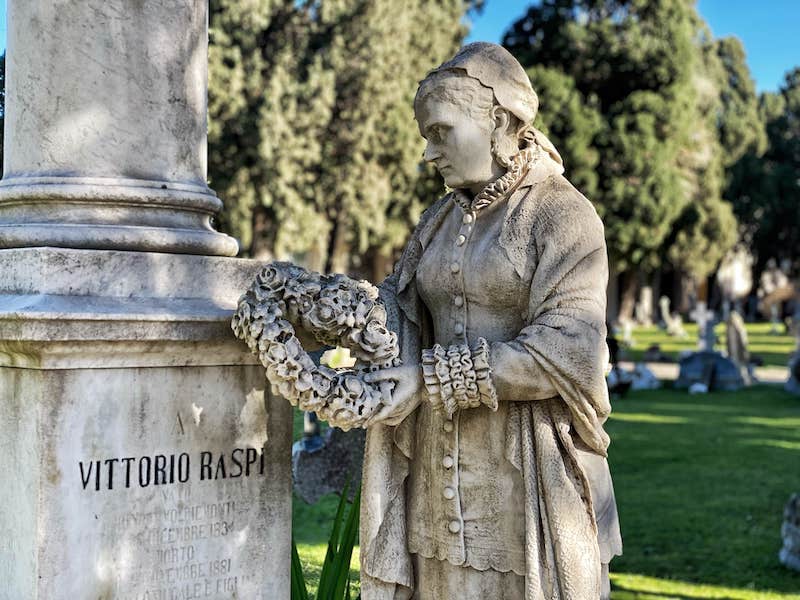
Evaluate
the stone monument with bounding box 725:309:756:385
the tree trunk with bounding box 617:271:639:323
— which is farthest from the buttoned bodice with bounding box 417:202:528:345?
the tree trunk with bounding box 617:271:639:323

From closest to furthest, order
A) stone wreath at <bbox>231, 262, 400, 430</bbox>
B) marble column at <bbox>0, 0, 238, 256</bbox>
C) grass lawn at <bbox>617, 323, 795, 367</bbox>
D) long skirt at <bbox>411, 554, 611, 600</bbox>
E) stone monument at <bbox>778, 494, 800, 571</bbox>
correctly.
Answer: stone wreath at <bbox>231, 262, 400, 430</bbox> < long skirt at <bbox>411, 554, 611, 600</bbox> < marble column at <bbox>0, 0, 238, 256</bbox> < stone monument at <bbox>778, 494, 800, 571</bbox> < grass lawn at <bbox>617, 323, 795, 367</bbox>

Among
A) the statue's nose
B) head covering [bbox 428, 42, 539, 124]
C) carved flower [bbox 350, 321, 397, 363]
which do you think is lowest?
carved flower [bbox 350, 321, 397, 363]

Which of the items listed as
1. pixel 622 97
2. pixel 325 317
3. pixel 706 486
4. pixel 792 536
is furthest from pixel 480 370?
pixel 622 97

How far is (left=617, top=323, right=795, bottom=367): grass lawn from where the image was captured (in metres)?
25.3

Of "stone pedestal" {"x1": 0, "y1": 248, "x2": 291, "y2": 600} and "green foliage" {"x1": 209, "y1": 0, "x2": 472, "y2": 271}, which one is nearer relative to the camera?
"stone pedestal" {"x1": 0, "y1": 248, "x2": 291, "y2": 600}

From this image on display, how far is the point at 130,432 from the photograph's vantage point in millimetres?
2768

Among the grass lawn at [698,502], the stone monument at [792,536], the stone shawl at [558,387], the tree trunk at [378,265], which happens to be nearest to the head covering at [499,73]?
the stone shawl at [558,387]

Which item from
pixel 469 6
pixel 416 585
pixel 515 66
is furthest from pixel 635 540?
pixel 469 6

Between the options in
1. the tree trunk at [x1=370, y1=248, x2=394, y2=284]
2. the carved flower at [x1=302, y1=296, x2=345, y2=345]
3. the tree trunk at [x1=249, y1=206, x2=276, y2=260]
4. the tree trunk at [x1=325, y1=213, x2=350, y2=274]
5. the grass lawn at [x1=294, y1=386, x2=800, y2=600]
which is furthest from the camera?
the tree trunk at [x1=370, y1=248, x2=394, y2=284]

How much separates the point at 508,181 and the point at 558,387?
0.60 meters

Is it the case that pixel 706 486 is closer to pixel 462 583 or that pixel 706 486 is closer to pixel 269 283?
pixel 462 583

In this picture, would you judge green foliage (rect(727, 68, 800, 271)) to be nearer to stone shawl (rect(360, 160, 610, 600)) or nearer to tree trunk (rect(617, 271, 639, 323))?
tree trunk (rect(617, 271, 639, 323))

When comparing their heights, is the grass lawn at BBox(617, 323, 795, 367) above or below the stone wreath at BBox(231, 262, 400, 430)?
below

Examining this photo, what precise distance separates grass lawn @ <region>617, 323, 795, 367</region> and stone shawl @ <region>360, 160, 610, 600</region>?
22098mm
